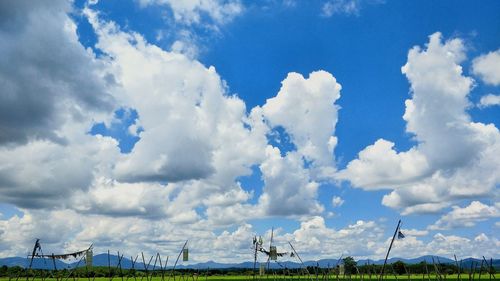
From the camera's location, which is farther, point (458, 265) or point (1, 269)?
point (1, 269)

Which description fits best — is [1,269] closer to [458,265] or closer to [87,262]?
[87,262]

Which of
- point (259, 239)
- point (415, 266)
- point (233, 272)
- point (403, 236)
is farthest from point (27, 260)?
point (415, 266)

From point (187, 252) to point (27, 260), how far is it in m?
7.82

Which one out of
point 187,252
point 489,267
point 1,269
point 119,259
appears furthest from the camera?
point 1,269

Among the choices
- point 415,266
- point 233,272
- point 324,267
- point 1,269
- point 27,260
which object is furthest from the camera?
point 415,266

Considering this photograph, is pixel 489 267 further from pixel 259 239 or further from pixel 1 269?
pixel 1 269

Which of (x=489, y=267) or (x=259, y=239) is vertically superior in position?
(x=259, y=239)

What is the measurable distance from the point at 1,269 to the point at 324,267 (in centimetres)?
7405

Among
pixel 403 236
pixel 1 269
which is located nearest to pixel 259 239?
pixel 403 236

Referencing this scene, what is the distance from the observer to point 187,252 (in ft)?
58.4

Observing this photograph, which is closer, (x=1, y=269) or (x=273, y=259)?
(x=273, y=259)

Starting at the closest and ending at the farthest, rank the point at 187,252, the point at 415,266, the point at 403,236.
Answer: the point at 403,236
the point at 187,252
the point at 415,266

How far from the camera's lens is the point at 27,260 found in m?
10.4

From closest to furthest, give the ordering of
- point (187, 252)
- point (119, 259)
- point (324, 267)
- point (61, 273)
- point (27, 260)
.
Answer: point (27, 260) → point (119, 259) → point (324, 267) → point (61, 273) → point (187, 252)
